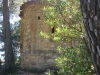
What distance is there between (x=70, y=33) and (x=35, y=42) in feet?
23.9

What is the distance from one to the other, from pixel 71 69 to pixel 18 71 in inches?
296

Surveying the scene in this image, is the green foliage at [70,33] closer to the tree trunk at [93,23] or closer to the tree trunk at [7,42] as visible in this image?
the tree trunk at [93,23]

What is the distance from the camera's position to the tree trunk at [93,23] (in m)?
1.97

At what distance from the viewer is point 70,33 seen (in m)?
4.00

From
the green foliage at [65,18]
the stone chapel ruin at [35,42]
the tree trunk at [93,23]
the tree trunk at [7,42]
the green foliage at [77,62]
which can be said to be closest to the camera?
the tree trunk at [93,23]

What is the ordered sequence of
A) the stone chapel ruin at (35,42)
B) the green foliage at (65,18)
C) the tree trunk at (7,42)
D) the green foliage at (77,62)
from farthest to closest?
the tree trunk at (7,42)
the stone chapel ruin at (35,42)
the green foliage at (65,18)
the green foliage at (77,62)

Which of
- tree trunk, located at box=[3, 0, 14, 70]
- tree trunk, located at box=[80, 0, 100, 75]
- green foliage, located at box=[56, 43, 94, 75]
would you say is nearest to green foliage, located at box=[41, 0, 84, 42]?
green foliage, located at box=[56, 43, 94, 75]

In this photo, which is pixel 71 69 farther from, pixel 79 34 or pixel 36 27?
pixel 36 27

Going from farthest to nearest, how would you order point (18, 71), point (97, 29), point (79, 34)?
1. point (18, 71)
2. point (79, 34)
3. point (97, 29)

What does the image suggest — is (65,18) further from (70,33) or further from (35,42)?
(35,42)

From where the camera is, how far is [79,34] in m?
3.92

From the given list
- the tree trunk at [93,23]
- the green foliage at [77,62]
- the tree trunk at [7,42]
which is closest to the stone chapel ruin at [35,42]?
the tree trunk at [7,42]

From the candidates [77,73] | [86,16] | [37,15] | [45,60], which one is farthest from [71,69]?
[37,15]

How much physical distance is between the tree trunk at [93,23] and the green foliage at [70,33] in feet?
4.70
